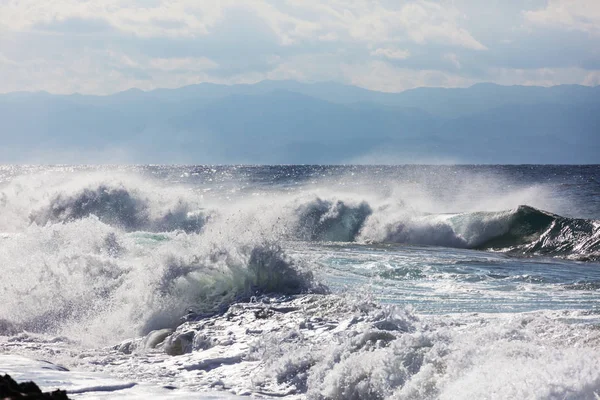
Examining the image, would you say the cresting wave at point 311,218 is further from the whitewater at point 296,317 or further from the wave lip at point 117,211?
the whitewater at point 296,317

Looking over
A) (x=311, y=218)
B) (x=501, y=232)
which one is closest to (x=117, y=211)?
(x=311, y=218)

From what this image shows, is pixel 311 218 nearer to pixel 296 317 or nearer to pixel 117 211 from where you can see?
pixel 117 211

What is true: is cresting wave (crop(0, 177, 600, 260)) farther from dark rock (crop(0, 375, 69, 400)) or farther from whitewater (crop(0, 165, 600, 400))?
dark rock (crop(0, 375, 69, 400))

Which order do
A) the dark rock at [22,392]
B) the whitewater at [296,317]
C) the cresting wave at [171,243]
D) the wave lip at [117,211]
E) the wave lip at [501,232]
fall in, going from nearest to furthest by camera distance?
the dark rock at [22,392] < the whitewater at [296,317] < the cresting wave at [171,243] < the wave lip at [501,232] < the wave lip at [117,211]

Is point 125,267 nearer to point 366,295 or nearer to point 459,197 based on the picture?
point 366,295

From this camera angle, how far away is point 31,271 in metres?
14.1

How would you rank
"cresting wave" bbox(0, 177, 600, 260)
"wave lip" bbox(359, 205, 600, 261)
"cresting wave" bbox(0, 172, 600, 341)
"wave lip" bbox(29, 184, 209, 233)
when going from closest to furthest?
"cresting wave" bbox(0, 172, 600, 341) → "wave lip" bbox(359, 205, 600, 261) → "cresting wave" bbox(0, 177, 600, 260) → "wave lip" bbox(29, 184, 209, 233)

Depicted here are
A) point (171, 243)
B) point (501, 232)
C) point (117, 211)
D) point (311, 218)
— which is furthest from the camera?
point (117, 211)

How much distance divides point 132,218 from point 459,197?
23.6m

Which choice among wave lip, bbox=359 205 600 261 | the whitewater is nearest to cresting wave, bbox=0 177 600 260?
wave lip, bbox=359 205 600 261

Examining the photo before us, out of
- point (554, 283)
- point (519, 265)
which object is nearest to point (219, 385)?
point (554, 283)

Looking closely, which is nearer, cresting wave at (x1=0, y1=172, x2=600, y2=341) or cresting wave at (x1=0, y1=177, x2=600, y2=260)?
cresting wave at (x1=0, y1=172, x2=600, y2=341)

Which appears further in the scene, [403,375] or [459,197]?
[459,197]

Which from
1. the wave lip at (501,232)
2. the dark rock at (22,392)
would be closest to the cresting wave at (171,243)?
the wave lip at (501,232)
